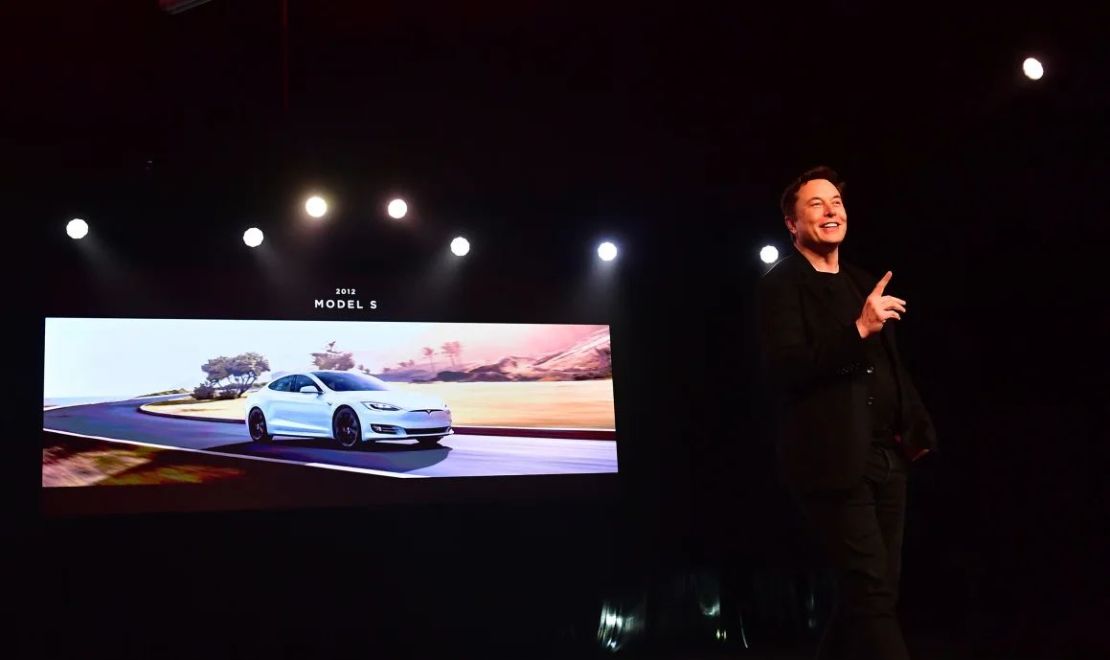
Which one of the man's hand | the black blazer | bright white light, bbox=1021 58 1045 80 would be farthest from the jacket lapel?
bright white light, bbox=1021 58 1045 80

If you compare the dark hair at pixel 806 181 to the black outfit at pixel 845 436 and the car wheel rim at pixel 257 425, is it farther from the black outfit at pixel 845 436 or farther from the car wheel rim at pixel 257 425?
the car wheel rim at pixel 257 425

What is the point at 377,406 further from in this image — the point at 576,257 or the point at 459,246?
the point at 576,257

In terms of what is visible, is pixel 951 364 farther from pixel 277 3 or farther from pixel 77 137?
pixel 77 137

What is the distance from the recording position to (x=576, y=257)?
523 centimetres

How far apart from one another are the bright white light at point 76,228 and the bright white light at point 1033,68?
4.41 m

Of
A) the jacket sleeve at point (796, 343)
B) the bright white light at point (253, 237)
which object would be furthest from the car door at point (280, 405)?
the jacket sleeve at point (796, 343)

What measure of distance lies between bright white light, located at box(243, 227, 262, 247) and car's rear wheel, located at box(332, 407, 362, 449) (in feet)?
3.11

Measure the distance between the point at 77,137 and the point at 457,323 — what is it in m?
2.01

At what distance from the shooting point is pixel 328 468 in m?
4.61

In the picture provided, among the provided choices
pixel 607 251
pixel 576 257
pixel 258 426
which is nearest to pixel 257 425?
pixel 258 426

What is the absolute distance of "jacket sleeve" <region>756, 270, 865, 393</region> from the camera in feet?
6.24

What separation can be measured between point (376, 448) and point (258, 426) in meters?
0.59

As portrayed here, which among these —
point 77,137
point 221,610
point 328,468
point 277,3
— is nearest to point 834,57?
point 277,3

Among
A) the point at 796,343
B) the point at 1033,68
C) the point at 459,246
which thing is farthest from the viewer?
the point at 459,246
